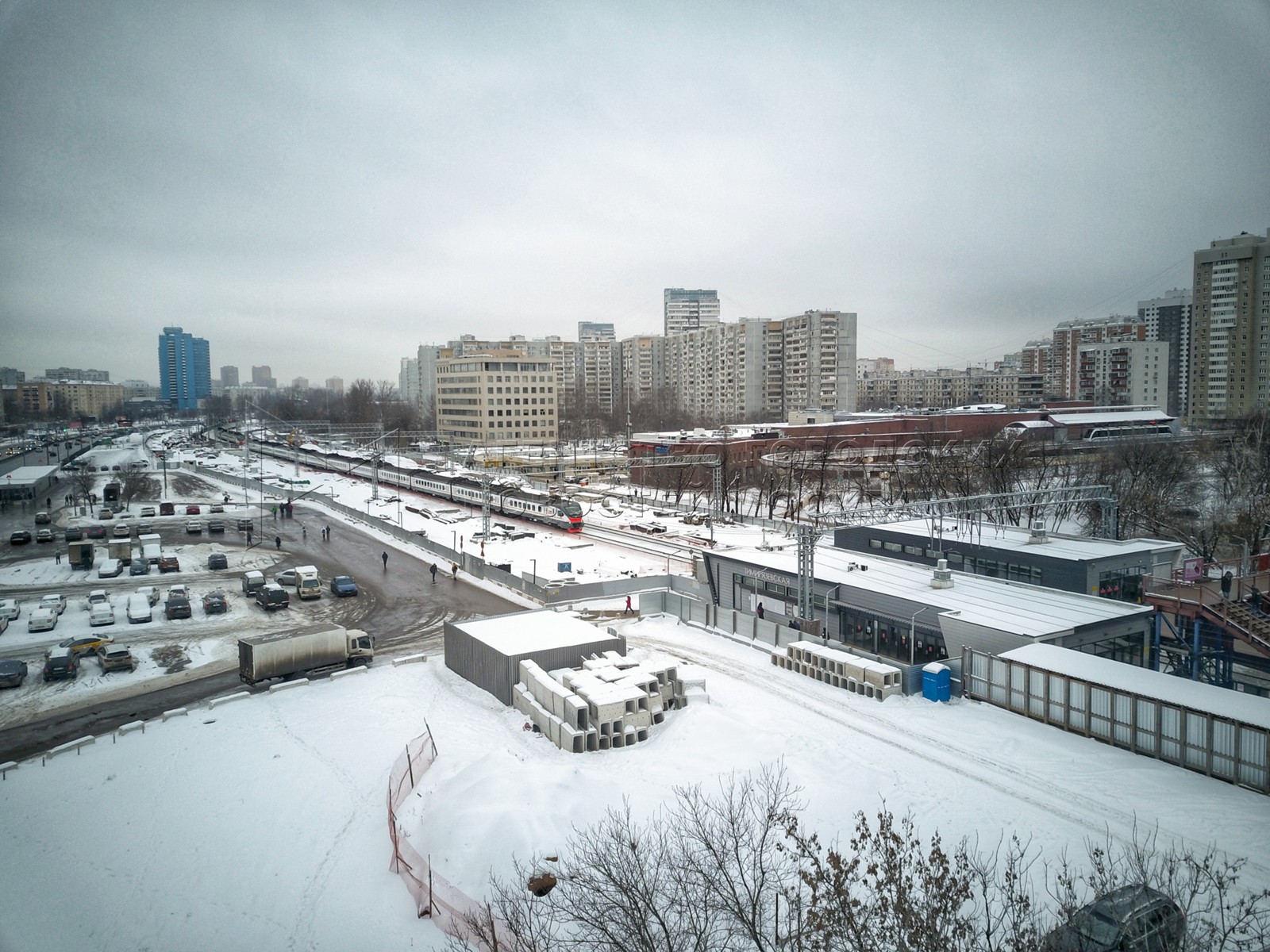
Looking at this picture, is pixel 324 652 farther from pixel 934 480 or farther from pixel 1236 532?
pixel 934 480

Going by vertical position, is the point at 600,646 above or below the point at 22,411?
below

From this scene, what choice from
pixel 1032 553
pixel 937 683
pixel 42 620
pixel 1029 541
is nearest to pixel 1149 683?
pixel 937 683

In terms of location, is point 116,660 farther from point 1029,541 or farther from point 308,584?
point 1029,541

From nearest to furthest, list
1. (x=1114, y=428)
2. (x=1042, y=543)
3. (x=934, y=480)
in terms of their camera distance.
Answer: (x=1042, y=543), (x=934, y=480), (x=1114, y=428)

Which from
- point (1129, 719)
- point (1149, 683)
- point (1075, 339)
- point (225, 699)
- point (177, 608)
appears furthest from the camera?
point (1075, 339)

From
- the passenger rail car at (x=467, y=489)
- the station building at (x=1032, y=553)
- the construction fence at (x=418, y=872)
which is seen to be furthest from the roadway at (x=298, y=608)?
the station building at (x=1032, y=553)

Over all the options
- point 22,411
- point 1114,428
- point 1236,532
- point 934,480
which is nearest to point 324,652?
point 22,411

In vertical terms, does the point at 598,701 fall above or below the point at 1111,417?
below

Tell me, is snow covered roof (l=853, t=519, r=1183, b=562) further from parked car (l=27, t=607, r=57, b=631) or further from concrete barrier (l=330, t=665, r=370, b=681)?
parked car (l=27, t=607, r=57, b=631)
